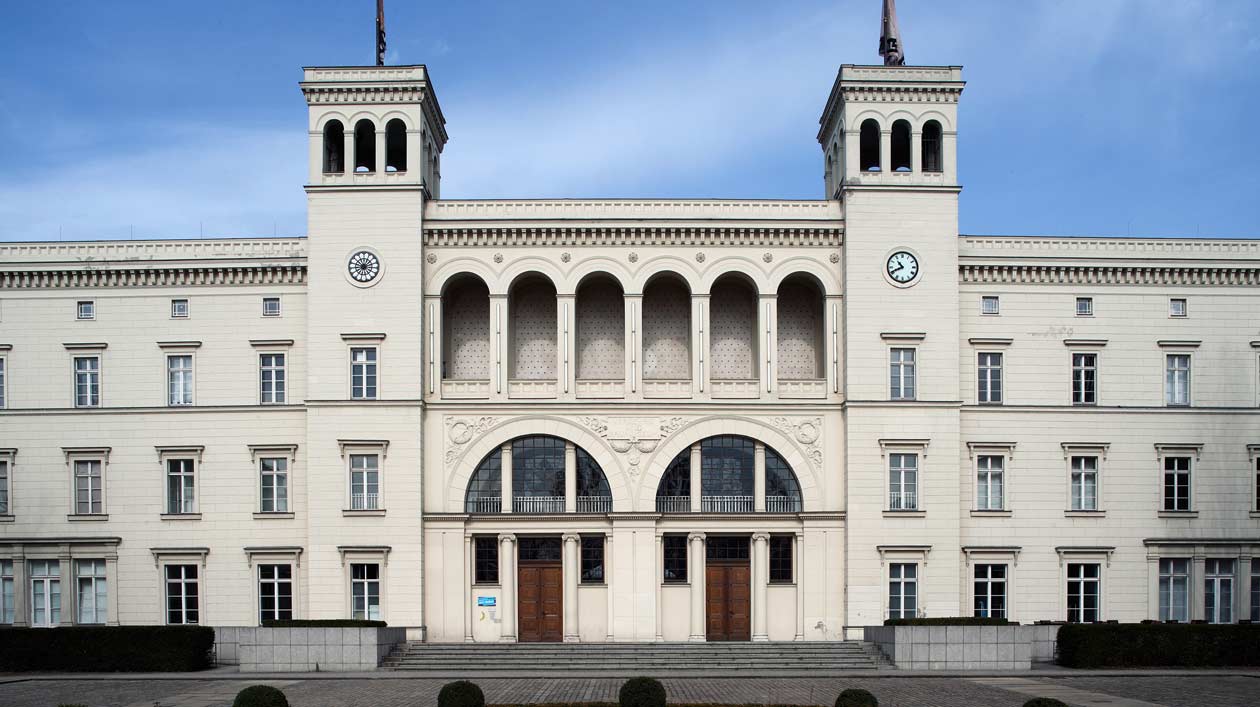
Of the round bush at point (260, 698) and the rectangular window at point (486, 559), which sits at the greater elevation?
the round bush at point (260, 698)

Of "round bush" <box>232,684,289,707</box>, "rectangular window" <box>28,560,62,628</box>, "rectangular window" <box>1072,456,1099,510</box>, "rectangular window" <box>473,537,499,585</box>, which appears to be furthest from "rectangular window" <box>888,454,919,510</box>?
"rectangular window" <box>28,560,62,628</box>

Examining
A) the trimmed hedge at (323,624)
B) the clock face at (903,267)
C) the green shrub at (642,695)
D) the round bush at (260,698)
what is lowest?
the trimmed hedge at (323,624)

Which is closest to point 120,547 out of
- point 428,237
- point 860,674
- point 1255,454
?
point 428,237

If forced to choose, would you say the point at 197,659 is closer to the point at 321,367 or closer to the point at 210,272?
the point at 321,367

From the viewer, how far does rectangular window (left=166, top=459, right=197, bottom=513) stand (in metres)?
45.9

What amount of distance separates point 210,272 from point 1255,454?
42673 millimetres

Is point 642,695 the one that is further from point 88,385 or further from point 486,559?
point 88,385

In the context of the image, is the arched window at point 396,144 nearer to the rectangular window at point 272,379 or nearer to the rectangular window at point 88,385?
the rectangular window at point 272,379

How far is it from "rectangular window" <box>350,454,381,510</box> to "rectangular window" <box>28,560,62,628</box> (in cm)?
1231

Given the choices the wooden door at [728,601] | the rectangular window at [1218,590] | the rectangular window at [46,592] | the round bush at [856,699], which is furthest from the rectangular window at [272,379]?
the rectangular window at [1218,590]

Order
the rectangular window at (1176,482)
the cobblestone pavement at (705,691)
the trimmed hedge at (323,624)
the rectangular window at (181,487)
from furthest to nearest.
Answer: the rectangular window at (1176,482), the rectangular window at (181,487), the trimmed hedge at (323,624), the cobblestone pavement at (705,691)

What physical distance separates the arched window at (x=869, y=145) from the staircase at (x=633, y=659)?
776 inches

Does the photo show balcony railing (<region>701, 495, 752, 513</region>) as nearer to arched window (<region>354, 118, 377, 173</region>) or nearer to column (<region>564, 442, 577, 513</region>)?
column (<region>564, 442, 577, 513</region>)

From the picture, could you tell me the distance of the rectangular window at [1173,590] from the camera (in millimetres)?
45719
